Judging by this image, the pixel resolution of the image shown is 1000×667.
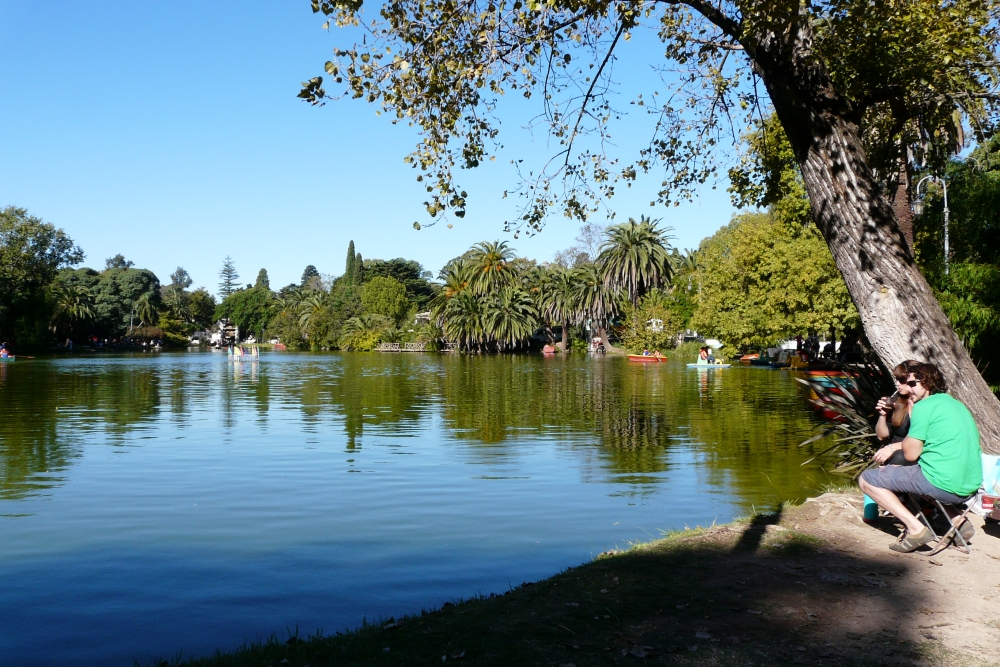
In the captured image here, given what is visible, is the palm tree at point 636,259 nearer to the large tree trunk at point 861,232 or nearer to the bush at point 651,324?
the bush at point 651,324

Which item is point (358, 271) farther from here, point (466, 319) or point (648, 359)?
point (648, 359)

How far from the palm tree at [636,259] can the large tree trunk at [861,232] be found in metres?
78.2

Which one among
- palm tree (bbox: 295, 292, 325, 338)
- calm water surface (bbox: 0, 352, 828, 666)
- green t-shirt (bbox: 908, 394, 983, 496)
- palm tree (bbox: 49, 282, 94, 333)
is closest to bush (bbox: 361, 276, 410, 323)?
palm tree (bbox: 295, 292, 325, 338)

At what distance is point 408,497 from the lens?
43.2 feet

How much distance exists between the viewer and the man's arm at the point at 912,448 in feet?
25.2

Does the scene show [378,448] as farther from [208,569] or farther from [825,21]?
[825,21]

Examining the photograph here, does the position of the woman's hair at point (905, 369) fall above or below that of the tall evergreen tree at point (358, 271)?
below

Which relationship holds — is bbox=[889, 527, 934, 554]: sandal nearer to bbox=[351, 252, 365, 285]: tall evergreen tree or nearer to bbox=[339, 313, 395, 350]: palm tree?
bbox=[339, 313, 395, 350]: palm tree

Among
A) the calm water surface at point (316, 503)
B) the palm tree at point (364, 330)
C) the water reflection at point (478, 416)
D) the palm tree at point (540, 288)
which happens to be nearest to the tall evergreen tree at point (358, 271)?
the palm tree at point (364, 330)

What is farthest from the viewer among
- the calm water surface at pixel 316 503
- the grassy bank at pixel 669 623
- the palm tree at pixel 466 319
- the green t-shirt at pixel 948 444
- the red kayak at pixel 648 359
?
the palm tree at pixel 466 319

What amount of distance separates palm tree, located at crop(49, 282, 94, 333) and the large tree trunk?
108 metres

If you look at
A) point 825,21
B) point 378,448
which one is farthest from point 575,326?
point 825,21

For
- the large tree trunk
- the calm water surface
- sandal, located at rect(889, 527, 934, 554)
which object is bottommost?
the calm water surface

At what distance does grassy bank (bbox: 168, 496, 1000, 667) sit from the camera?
5.16 metres
